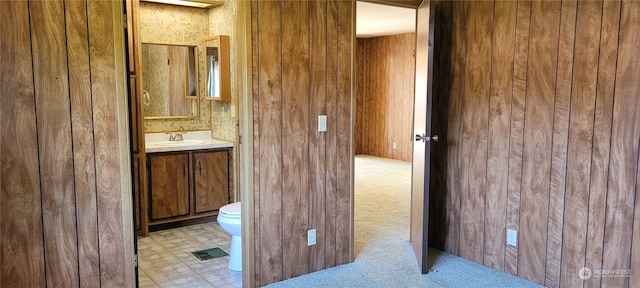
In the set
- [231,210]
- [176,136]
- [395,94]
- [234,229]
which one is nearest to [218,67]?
[176,136]

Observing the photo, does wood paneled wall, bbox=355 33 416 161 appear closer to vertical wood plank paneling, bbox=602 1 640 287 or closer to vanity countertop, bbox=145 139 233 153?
vanity countertop, bbox=145 139 233 153

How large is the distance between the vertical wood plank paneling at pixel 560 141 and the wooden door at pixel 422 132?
81 cm

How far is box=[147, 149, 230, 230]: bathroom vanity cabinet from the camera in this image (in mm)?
4383

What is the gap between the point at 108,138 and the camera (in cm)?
263

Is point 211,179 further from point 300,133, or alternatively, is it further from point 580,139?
point 580,139

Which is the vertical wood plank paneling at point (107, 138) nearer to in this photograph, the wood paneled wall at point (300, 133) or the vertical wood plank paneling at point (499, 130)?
the wood paneled wall at point (300, 133)

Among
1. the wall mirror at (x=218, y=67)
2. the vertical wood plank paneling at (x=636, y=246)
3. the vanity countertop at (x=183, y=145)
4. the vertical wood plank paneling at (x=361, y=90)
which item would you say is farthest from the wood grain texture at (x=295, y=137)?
the vertical wood plank paneling at (x=361, y=90)

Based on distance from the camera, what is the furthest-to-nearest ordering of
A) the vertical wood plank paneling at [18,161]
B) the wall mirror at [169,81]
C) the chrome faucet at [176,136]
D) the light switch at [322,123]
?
the chrome faucet at [176,136], the wall mirror at [169,81], the light switch at [322,123], the vertical wood plank paneling at [18,161]

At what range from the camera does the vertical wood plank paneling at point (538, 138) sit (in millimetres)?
3139

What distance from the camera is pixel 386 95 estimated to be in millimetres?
9359

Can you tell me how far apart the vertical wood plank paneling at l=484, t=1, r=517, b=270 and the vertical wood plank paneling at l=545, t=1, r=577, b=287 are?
33 cm

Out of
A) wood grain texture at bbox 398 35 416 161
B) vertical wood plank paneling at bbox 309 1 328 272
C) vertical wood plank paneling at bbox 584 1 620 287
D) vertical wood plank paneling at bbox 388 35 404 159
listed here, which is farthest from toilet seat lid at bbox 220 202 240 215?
vertical wood plank paneling at bbox 388 35 404 159

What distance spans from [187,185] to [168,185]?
0.18 meters

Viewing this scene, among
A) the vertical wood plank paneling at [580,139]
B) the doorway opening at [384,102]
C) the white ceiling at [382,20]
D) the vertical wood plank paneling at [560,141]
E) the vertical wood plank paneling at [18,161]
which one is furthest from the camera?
the doorway opening at [384,102]
